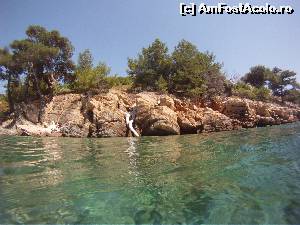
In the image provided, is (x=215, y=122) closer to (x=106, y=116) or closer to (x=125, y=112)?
(x=125, y=112)

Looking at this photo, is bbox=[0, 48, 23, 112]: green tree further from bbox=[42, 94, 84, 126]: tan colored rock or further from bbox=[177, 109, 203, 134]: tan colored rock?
bbox=[177, 109, 203, 134]: tan colored rock

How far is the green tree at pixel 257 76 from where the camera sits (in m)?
48.6

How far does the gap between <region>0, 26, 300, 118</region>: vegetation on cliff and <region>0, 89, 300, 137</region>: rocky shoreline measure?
6.06ft

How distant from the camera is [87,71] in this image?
29766 millimetres

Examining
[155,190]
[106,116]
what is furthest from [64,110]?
[155,190]

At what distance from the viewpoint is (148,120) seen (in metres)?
24.0

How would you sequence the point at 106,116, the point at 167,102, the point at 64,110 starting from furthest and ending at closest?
the point at 64,110 → the point at 167,102 → the point at 106,116

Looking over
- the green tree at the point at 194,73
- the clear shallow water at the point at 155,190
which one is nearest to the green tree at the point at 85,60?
the green tree at the point at 194,73

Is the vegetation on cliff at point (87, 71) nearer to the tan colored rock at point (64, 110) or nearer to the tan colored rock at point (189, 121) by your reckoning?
the tan colored rock at point (64, 110)

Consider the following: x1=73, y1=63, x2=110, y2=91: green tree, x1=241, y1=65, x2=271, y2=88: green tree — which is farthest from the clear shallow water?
x1=241, y1=65, x2=271, y2=88: green tree

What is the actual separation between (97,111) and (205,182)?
18929 millimetres

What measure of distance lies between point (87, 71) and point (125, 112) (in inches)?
273

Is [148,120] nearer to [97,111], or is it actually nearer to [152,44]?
[97,111]

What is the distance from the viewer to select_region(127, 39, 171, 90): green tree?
32719 mm
